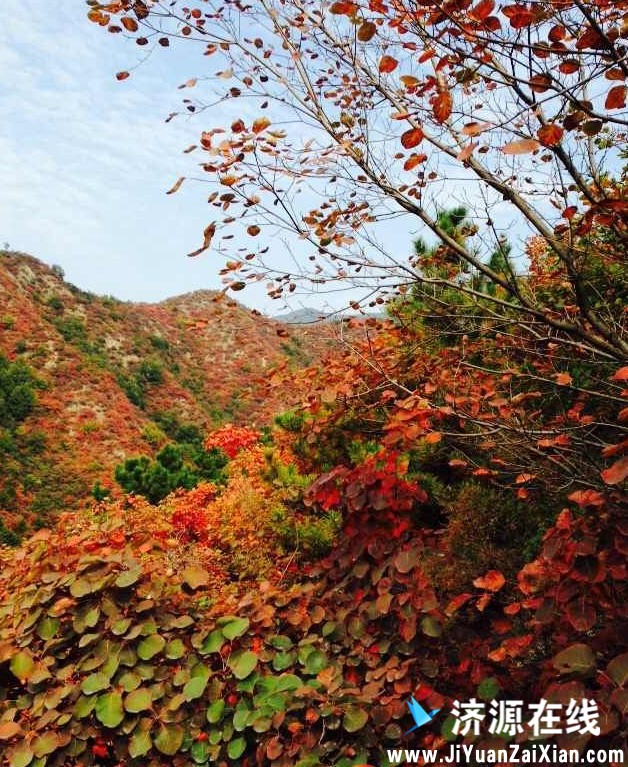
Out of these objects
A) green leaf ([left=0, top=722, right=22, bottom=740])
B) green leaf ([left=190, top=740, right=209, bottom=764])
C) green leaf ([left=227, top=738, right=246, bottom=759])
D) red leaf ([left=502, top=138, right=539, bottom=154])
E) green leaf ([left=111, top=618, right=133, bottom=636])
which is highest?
red leaf ([left=502, top=138, right=539, bottom=154])

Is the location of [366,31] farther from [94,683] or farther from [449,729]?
[94,683]

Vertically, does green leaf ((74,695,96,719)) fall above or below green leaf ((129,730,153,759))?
above

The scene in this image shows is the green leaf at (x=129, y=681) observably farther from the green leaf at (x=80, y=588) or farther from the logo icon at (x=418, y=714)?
the logo icon at (x=418, y=714)

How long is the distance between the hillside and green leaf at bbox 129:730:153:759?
8.35 metres

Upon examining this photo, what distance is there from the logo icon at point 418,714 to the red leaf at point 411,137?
2.17 metres

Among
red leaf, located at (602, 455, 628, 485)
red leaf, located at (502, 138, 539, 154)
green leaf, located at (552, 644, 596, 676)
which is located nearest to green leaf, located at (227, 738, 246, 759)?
green leaf, located at (552, 644, 596, 676)

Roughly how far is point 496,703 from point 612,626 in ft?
1.83

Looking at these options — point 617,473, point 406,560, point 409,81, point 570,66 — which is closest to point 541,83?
point 570,66

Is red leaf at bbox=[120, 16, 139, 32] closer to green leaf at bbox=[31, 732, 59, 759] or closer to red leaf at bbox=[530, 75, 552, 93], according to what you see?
red leaf at bbox=[530, 75, 552, 93]

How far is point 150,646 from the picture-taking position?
98.3 inches

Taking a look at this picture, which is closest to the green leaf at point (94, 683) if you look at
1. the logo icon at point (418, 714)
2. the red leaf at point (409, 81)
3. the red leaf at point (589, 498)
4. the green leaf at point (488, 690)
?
the logo icon at point (418, 714)

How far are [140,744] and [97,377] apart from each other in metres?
22.5

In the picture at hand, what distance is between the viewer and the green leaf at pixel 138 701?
2.31 m

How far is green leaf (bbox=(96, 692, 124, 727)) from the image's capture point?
228cm
